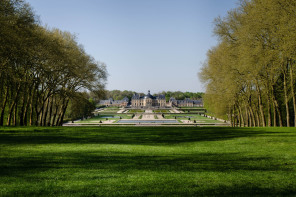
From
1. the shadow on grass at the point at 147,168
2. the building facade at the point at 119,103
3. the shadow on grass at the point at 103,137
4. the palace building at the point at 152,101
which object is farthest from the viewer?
the building facade at the point at 119,103

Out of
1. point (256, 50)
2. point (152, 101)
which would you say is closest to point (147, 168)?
point (256, 50)

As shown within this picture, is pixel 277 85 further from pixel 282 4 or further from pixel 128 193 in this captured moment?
pixel 128 193

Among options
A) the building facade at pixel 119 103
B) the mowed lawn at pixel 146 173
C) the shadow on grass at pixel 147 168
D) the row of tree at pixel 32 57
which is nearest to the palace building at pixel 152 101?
the building facade at pixel 119 103

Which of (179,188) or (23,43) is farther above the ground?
(23,43)

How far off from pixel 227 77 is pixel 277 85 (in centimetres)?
521

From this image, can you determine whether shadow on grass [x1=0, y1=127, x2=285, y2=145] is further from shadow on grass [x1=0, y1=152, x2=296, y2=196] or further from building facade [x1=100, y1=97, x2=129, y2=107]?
building facade [x1=100, y1=97, x2=129, y2=107]

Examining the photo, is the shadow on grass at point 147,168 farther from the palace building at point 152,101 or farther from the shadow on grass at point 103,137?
the palace building at point 152,101

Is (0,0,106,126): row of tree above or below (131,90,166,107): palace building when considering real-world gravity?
below

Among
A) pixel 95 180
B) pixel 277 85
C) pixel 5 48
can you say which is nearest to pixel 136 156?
pixel 95 180

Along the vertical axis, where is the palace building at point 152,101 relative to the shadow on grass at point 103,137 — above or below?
above

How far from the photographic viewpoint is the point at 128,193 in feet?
16.7

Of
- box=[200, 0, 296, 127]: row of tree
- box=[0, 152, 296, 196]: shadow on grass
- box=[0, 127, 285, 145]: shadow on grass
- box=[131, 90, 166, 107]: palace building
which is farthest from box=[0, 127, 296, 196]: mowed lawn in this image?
box=[131, 90, 166, 107]: palace building

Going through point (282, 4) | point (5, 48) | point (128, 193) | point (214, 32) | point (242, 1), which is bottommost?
point (128, 193)

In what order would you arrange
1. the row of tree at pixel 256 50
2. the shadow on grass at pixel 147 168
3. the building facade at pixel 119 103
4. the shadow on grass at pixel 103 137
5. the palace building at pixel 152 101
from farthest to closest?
the building facade at pixel 119 103 < the palace building at pixel 152 101 < the row of tree at pixel 256 50 < the shadow on grass at pixel 103 137 < the shadow on grass at pixel 147 168
